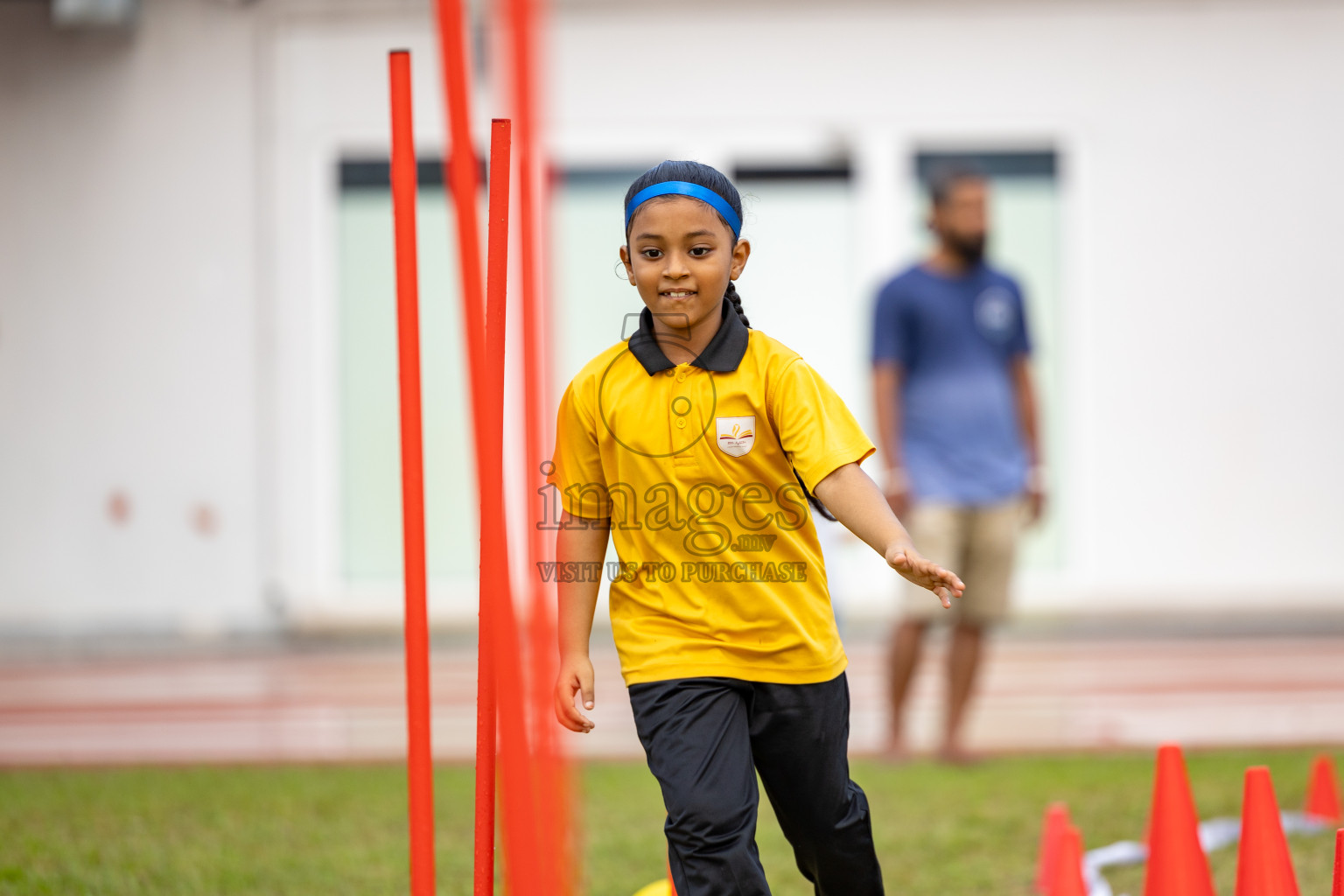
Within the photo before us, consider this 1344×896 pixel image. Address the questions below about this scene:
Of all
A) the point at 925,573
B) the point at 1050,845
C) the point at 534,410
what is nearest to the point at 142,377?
the point at 1050,845

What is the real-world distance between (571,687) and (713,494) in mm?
425

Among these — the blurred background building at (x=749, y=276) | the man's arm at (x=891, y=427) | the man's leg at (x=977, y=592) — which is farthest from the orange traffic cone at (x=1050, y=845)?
the blurred background building at (x=749, y=276)

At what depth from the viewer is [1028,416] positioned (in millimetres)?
5562

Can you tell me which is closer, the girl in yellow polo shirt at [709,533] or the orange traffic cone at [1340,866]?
the girl in yellow polo shirt at [709,533]

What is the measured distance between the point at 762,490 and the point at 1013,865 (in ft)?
6.02

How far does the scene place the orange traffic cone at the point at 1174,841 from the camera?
3.12 m

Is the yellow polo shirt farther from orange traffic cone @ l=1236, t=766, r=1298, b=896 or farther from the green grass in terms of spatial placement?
the green grass

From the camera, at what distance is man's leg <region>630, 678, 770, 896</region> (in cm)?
244

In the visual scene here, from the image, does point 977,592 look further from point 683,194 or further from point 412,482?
point 412,482

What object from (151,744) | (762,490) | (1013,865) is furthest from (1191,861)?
(151,744)

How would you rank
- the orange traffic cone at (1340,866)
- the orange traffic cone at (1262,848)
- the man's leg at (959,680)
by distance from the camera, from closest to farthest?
the orange traffic cone at (1340,866)
the orange traffic cone at (1262,848)
the man's leg at (959,680)

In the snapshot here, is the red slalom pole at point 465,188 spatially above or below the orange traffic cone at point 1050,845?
above

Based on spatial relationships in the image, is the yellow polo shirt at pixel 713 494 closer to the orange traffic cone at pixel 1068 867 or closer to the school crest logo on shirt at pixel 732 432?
the school crest logo on shirt at pixel 732 432

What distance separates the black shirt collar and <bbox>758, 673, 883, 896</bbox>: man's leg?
56cm
